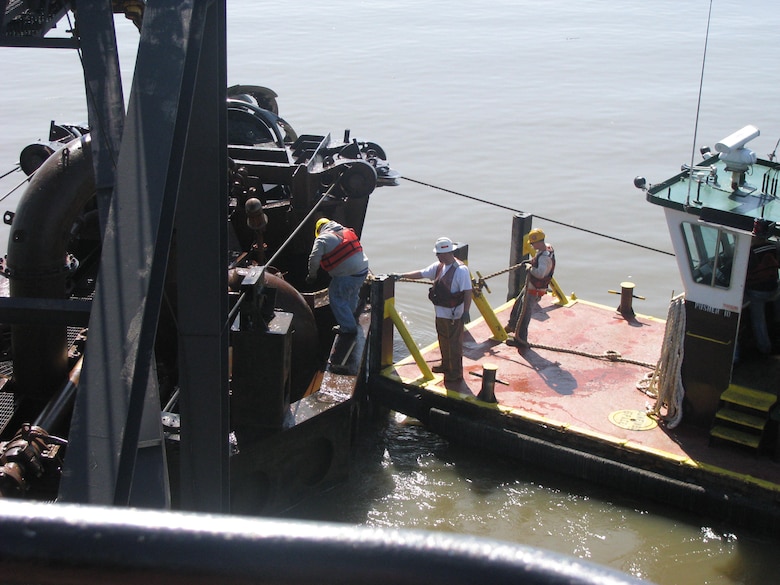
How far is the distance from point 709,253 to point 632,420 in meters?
1.93

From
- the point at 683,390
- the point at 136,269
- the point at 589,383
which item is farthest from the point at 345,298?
the point at 136,269

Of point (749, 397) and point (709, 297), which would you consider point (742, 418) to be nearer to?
point (749, 397)

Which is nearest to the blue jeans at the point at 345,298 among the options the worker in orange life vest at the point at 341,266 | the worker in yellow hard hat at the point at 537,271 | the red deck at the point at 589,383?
the worker in orange life vest at the point at 341,266

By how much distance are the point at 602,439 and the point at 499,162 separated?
1409cm

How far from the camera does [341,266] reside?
10297 millimetres

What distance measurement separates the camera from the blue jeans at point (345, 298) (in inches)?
411

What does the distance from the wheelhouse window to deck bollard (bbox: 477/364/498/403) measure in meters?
2.28

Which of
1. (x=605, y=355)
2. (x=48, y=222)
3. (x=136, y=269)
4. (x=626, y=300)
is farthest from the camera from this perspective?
(x=626, y=300)

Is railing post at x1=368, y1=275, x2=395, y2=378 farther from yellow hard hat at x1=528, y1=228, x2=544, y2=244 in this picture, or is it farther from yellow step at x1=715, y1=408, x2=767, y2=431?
yellow step at x1=715, y1=408, x2=767, y2=431

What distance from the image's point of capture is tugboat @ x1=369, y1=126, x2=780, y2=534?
885 cm

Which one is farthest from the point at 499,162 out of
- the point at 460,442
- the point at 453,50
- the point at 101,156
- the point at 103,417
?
the point at 103,417

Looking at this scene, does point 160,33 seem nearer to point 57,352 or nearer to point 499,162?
point 57,352

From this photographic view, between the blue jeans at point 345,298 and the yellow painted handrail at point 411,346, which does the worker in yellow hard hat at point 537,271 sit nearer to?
the yellow painted handrail at point 411,346

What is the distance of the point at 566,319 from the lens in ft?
40.9
